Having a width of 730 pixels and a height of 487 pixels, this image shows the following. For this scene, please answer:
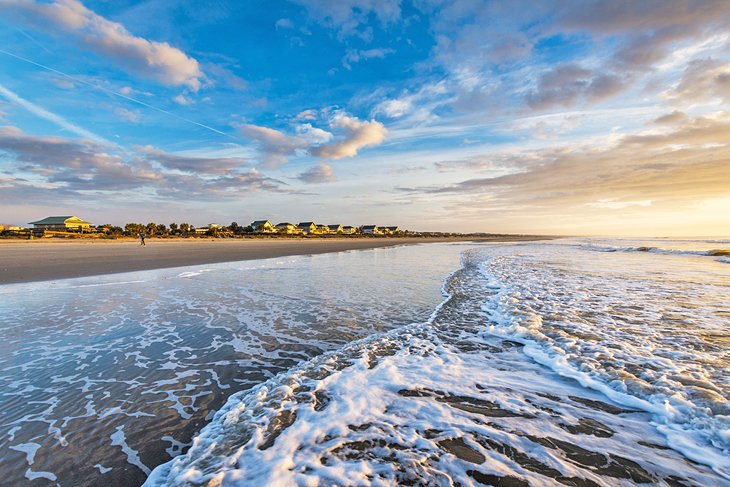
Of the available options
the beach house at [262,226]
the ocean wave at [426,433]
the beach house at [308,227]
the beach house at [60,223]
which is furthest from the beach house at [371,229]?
the ocean wave at [426,433]

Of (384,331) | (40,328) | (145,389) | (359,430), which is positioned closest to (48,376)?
(145,389)

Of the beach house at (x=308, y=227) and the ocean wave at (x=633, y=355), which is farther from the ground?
the beach house at (x=308, y=227)

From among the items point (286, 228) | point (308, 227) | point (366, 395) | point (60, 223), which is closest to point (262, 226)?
point (286, 228)

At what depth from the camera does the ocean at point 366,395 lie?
291cm

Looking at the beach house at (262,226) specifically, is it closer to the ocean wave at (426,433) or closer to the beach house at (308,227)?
the beach house at (308,227)

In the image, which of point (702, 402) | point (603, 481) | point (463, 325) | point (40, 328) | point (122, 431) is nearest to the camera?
point (603, 481)

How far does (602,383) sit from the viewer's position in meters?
4.52

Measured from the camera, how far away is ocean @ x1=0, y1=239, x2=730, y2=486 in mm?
2912

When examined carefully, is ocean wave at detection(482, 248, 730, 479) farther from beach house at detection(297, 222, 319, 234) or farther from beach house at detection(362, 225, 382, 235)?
beach house at detection(362, 225, 382, 235)

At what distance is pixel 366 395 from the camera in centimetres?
431

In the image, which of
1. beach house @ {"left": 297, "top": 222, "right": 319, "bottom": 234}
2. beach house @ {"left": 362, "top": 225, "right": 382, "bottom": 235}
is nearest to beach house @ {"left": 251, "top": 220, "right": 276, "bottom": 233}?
beach house @ {"left": 297, "top": 222, "right": 319, "bottom": 234}

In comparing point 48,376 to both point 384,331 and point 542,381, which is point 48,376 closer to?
point 384,331

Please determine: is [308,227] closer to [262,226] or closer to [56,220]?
[262,226]

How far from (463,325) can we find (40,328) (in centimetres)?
971
